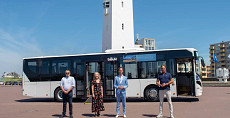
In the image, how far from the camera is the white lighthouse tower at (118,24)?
37941 mm

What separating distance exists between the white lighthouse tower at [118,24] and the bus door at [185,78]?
82.6 feet

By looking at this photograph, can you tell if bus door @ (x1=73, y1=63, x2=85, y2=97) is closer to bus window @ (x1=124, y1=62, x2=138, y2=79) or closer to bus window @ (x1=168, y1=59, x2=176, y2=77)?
bus window @ (x1=124, y1=62, x2=138, y2=79)

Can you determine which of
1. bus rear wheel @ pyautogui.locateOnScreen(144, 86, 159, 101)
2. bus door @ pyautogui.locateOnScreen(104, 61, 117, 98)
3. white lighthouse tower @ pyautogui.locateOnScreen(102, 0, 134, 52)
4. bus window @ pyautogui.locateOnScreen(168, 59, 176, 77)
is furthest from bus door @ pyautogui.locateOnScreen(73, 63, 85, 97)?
white lighthouse tower @ pyautogui.locateOnScreen(102, 0, 134, 52)

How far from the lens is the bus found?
1261 cm

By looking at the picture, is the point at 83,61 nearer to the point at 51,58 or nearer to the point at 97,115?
the point at 51,58

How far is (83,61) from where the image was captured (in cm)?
1371

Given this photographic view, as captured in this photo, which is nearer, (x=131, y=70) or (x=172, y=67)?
(x=172, y=67)

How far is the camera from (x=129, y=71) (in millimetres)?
13109

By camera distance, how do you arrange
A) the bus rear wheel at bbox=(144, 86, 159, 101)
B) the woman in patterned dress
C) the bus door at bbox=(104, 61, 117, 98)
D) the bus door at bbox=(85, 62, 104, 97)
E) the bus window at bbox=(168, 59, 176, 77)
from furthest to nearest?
the bus door at bbox=(85, 62, 104, 97) < the bus door at bbox=(104, 61, 117, 98) < the bus rear wheel at bbox=(144, 86, 159, 101) < the bus window at bbox=(168, 59, 176, 77) < the woman in patterned dress

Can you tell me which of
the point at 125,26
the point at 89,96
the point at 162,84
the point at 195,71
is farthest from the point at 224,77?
the point at 162,84

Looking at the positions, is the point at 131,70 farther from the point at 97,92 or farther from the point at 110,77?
the point at 97,92

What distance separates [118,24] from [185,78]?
2641 centimetres

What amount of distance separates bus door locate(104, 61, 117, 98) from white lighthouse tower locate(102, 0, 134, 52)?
80.8ft

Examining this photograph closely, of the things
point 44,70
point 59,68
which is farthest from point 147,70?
point 44,70
